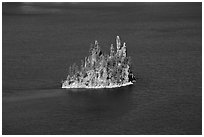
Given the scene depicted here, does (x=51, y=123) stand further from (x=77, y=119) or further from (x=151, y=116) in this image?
Result: (x=151, y=116)

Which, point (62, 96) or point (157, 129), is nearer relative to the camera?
point (157, 129)

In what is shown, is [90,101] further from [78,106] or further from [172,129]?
Answer: [172,129]

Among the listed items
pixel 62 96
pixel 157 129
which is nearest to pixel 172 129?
pixel 157 129

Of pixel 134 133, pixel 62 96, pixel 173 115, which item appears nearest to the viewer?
pixel 134 133

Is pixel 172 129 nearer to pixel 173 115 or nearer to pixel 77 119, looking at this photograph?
pixel 173 115

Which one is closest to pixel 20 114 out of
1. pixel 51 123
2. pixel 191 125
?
pixel 51 123

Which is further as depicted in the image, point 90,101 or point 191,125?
point 90,101

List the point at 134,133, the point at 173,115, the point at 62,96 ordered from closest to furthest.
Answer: the point at 134,133 → the point at 173,115 → the point at 62,96

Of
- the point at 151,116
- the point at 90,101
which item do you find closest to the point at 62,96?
the point at 90,101
